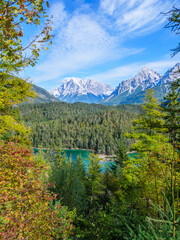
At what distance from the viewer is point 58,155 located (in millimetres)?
38281

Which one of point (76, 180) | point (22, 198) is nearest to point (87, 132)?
point (76, 180)

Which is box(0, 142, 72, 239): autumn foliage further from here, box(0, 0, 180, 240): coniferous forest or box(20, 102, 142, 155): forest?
box(20, 102, 142, 155): forest

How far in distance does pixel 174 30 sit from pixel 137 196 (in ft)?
25.7

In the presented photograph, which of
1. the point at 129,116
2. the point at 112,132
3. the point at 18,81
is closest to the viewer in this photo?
the point at 18,81

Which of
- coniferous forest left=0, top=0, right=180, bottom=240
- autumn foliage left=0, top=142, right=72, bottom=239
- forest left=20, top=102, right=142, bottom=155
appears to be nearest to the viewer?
coniferous forest left=0, top=0, right=180, bottom=240

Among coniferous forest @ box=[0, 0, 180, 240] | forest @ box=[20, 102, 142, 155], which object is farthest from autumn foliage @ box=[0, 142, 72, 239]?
forest @ box=[20, 102, 142, 155]

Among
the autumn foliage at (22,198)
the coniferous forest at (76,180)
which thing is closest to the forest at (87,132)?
the coniferous forest at (76,180)

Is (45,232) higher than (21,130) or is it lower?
lower

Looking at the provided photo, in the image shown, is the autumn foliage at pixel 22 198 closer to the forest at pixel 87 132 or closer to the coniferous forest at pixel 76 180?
the coniferous forest at pixel 76 180

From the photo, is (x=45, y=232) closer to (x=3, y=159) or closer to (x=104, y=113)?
(x=3, y=159)

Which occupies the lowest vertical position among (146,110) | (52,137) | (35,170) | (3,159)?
(52,137)

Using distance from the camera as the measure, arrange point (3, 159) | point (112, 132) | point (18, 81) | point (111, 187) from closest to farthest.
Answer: point (3, 159)
point (18, 81)
point (111, 187)
point (112, 132)

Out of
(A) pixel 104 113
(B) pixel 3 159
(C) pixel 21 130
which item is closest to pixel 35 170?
(B) pixel 3 159

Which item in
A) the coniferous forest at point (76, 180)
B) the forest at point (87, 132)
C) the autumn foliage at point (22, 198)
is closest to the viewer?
the coniferous forest at point (76, 180)
